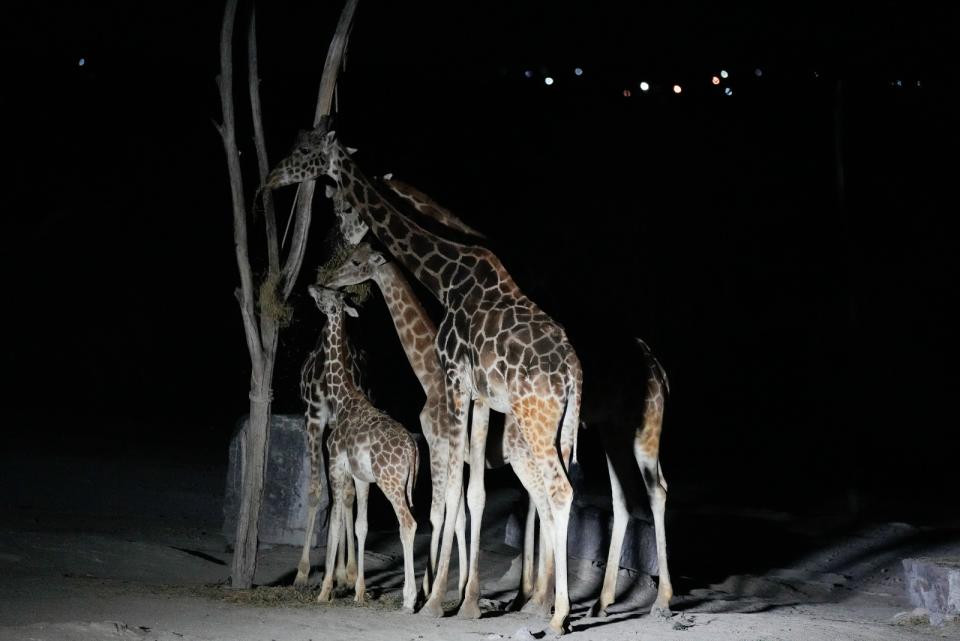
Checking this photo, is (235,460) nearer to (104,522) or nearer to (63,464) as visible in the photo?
(104,522)

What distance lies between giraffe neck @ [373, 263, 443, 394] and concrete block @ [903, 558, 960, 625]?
3.67 metres

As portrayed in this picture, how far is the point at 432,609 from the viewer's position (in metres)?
7.64

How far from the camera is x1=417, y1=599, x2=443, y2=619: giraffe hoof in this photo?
762cm

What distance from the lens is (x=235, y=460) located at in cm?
1053

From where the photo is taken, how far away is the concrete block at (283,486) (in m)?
10.5

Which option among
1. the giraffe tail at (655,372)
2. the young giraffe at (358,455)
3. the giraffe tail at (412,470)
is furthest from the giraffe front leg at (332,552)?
the giraffe tail at (655,372)

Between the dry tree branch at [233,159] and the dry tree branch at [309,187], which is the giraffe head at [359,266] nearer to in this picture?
the dry tree branch at [309,187]

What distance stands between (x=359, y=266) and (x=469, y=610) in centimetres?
273

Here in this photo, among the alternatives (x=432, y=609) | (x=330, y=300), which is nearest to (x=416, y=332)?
(x=330, y=300)

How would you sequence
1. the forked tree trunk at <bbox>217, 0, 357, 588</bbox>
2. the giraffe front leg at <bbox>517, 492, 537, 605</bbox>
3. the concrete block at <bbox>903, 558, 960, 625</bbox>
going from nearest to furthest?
the concrete block at <bbox>903, 558, 960, 625</bbox> → the forked tree trunk at <bbox>217, 0, 357, 588</bbox> → the giraffe front leg at <bbox>517, 492, 537, 605</bbox>

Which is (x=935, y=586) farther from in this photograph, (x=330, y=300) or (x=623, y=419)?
(x=330, y=300)

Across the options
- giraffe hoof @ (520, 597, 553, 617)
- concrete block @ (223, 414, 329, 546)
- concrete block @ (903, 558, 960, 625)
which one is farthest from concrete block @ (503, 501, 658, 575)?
concrete block @ (903, 558, 960, 625)

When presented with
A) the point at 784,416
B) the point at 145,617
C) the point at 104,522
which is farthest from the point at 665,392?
the point at 784,416

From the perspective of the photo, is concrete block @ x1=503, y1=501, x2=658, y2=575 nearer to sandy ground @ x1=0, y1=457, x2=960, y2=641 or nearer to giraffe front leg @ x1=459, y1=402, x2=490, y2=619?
sandy ground @ x1=0, y1=457, x2=960, y2=641
